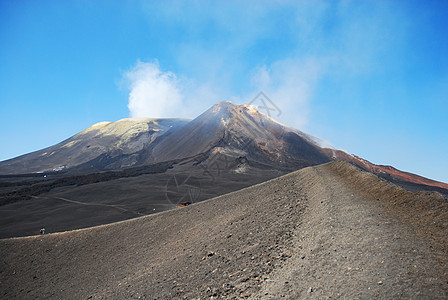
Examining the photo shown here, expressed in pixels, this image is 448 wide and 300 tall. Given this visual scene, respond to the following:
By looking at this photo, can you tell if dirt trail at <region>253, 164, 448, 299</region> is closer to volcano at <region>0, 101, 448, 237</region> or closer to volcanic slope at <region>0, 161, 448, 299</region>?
volcanic slope at <region>0, 161, 448, 299</region>

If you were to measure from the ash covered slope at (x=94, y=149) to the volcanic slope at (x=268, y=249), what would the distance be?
9272cm

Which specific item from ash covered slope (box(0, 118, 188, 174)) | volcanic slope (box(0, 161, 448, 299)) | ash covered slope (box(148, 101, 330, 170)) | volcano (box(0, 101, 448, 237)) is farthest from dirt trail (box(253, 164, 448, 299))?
ash covered slope (box(0, 118, 188, 174))

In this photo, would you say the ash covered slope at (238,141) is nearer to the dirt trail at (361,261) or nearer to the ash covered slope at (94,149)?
the ash covered slope at (94,149)

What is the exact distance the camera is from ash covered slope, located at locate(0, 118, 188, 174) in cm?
10862

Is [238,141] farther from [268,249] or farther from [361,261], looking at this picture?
[361,261]

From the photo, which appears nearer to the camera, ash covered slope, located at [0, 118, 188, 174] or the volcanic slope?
the volcanic slope

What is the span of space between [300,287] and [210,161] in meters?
68.9

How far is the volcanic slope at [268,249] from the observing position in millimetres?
5145

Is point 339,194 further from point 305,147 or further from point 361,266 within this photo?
point 305,147

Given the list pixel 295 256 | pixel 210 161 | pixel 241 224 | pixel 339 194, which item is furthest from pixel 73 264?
pixel 210 161

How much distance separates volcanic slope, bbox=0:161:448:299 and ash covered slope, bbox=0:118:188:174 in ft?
304

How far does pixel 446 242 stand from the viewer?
5.55 m

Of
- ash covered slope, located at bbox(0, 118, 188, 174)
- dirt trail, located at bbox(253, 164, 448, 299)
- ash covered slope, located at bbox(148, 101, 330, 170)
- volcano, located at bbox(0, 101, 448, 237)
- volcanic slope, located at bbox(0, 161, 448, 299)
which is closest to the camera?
dirt trail, located at bbox(253, 164, 448, 299)

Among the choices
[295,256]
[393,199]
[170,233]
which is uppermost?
[393,199]
